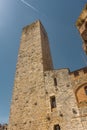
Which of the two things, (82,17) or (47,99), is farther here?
(47,99)

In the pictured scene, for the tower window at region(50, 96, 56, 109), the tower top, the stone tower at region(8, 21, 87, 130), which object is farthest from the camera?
the tower window at region(50, 96, 56, 109)

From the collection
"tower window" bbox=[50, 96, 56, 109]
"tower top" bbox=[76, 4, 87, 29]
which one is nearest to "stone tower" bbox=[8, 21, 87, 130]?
"tower window" bbox=[50, 96, 56, 109]

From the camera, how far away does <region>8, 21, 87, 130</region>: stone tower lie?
1144 centimetres

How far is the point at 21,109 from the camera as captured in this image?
44.1 feet

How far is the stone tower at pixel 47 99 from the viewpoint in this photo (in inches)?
450

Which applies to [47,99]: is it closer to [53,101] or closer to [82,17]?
[53,101]

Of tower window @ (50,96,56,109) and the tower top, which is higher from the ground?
the tower top

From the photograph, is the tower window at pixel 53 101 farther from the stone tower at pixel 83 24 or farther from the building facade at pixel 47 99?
the stone tower at pixel 83 24

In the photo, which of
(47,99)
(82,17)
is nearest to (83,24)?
(82,17)

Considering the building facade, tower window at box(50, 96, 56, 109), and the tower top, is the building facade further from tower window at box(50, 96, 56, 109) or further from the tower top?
the tower top

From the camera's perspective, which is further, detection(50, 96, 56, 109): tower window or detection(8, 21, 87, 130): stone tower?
detection(50, 96, 56, 109): tower window

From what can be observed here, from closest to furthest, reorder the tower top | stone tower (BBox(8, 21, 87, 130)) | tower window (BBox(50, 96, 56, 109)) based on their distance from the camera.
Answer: the tower top → stone tower (BBox(8, 21, 87, 130)) → tower window (BBox(50, 96, 56, 109))

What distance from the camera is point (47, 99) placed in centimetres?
1289

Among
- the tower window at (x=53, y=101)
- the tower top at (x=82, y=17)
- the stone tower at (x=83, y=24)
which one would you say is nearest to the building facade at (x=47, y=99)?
the tower window at (x=53, y=101)
